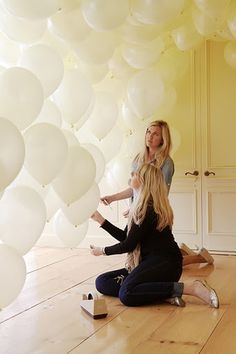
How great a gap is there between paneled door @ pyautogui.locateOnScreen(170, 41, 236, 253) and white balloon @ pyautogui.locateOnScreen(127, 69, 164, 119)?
1.00m

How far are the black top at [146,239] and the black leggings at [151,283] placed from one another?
0.16 ft

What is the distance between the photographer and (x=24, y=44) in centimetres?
228

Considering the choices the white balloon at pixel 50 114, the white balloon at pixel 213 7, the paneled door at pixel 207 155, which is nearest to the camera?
the white balloon at pixel 50 114

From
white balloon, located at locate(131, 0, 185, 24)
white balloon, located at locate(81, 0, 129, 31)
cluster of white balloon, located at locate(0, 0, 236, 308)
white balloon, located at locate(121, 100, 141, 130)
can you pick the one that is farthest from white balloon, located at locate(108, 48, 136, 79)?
white balloon, located at locate(81, 0, 129, 31)

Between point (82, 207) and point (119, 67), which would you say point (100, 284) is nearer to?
point (82, 207)

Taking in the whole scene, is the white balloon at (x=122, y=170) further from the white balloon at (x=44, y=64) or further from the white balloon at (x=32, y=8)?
the white balloon at (x=32, y=8)

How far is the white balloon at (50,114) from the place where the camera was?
2221 millimetres

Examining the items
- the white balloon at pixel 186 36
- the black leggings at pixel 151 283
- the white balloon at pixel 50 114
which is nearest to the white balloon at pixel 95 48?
the white balloon at pixel 50 114

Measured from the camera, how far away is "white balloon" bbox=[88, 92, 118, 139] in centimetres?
292

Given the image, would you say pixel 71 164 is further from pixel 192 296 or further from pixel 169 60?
pixel 169 60

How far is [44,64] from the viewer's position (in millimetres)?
2152

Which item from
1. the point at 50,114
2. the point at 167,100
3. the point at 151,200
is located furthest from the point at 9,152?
the point at 167,100

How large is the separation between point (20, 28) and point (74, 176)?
73 centimetres

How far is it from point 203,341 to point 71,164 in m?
0.95
